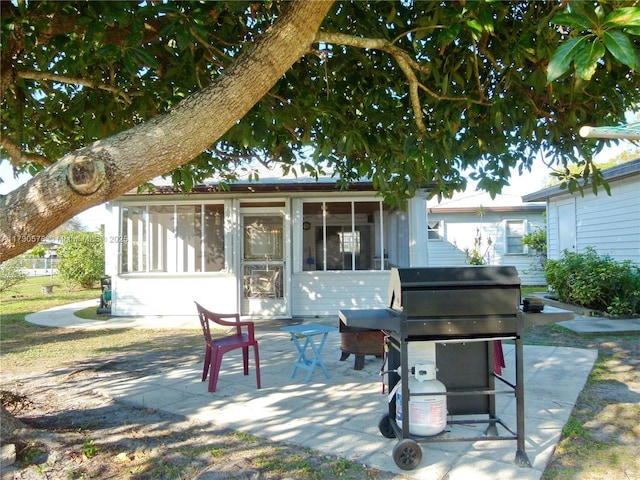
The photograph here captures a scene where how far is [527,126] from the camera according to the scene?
4.05 metres

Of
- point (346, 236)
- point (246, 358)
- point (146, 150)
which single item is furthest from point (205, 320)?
point (346, 236)

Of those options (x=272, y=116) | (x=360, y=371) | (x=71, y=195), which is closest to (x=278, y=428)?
(x=360, y=371)

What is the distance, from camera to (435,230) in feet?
63.8

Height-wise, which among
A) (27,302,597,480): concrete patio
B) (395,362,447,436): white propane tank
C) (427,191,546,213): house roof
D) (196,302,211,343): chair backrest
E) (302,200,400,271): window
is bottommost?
(27,302,597,480): concrete patio

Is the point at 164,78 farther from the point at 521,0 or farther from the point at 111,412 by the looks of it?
the point at 521,0

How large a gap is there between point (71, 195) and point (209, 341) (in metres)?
3.12

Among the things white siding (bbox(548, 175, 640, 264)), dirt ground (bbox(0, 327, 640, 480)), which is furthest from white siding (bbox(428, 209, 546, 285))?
dirt ground (bbox(0, 327, 640, 480))

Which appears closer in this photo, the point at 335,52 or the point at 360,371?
the point at 335,52

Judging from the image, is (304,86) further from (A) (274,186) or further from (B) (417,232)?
(B) (417,232)

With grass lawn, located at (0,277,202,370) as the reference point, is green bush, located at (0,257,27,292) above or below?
above

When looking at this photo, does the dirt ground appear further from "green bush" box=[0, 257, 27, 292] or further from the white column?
"green bush" box=[0, 257, 27, 292]

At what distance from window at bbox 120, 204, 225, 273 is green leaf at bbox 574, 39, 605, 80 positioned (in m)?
9.77

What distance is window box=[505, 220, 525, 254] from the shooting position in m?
18.8

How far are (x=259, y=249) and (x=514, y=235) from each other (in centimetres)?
1248
